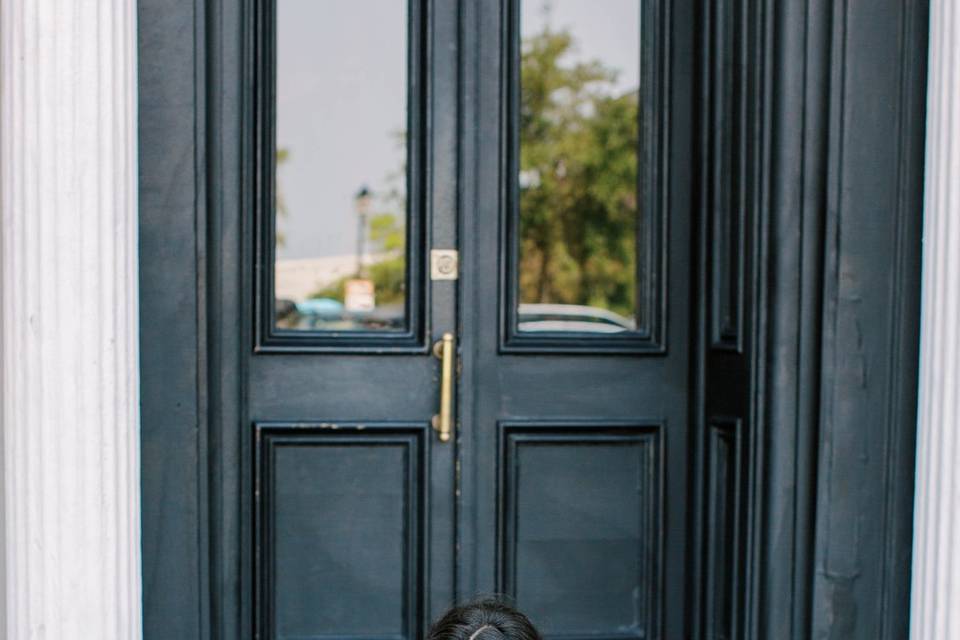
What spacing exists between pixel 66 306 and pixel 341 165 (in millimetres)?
882

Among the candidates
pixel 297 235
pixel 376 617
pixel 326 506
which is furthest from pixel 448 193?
pixel 376 617

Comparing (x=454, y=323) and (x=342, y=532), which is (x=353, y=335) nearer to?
(x=454, y=323)

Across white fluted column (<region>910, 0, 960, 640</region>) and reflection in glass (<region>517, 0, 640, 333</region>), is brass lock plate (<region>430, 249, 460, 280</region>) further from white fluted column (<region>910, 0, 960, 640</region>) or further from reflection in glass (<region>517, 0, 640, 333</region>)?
white fluted column (<region>910, 0, 960, 640</region>)

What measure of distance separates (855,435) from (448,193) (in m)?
1.28

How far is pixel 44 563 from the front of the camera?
238 centimetres

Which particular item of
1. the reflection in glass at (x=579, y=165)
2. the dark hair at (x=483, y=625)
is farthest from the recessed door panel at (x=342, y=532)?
the dark hair at (x=483, y=625)

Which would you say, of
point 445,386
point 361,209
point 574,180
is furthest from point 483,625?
point 574,180

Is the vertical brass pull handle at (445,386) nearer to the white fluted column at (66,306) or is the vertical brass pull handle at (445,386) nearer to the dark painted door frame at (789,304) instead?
the dark painted door frame at (789,304)

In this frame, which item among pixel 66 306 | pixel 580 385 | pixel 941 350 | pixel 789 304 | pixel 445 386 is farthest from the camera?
pixel 580 385

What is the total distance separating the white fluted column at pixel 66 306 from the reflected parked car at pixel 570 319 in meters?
1.12

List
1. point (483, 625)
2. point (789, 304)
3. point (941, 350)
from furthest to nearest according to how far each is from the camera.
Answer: point (789, 304)
point (941, 350)
point (483, 625)

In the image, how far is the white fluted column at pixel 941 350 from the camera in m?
2.46

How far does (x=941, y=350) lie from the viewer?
2.48m

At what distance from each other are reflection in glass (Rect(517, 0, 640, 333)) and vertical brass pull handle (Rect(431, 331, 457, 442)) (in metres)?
0.24
